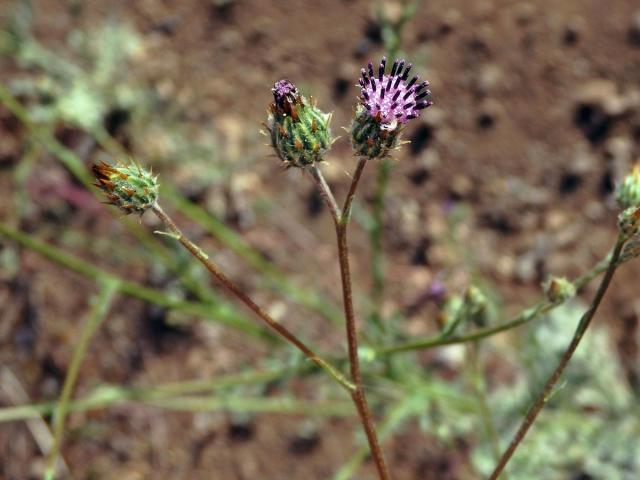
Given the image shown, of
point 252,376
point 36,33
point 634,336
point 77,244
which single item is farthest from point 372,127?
point 36,33

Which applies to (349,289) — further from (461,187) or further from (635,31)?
(635,31)

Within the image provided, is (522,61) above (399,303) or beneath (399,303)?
above

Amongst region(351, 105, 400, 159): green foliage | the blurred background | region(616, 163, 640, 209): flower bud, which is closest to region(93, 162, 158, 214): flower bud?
region(351, 105, 400, 159): green foliage

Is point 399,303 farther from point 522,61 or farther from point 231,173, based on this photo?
point 522,61

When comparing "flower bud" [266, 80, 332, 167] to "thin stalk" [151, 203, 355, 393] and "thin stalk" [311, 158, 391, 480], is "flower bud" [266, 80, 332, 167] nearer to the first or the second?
"thin stalk" [311, 158, 391, 480]

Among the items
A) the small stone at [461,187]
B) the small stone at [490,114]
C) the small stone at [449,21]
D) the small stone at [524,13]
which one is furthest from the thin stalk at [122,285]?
the small stone at [524,13]

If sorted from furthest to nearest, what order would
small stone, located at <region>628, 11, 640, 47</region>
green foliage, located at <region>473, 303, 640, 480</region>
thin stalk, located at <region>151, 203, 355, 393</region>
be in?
small stone, located at <region>628, 11, 640, 47</region> < green foliage, located at <region>473, 303, 640, 480</region> < thin stalk, located at <region>151, 203, 355, 393</region>
